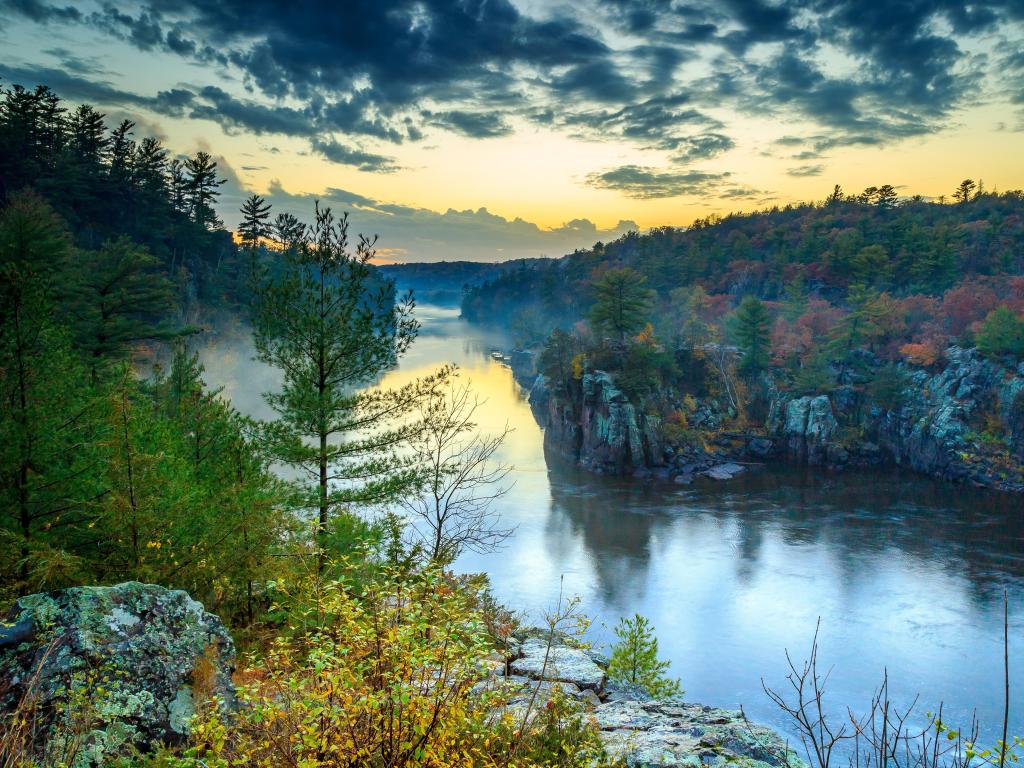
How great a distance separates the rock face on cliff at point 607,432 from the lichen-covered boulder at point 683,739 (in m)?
43.1

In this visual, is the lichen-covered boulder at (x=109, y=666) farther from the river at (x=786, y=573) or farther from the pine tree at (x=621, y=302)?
the pine tree at (x=621, y=302)

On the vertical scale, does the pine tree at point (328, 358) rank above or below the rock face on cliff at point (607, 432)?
above

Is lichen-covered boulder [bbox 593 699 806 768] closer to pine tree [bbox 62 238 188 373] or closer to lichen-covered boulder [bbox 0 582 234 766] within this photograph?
lichen-covered boulder [bbox 0 582 234 766]

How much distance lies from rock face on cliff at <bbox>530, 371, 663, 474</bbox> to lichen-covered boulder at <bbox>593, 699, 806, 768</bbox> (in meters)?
43.1

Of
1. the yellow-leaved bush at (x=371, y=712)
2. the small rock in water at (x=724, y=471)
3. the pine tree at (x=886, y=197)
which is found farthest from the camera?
the pine tree at (x=886, y=197)

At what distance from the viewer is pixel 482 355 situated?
391ft

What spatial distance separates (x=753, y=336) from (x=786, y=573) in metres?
34.2

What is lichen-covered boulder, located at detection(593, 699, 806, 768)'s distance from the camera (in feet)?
22.2

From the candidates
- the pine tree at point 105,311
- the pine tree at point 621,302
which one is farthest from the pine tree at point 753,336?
the pine tree at point 105,311

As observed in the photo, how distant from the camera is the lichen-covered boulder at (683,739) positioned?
6.78 metres

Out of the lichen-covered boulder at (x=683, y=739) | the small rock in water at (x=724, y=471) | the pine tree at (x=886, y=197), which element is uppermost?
the pine tree at (x=886, y=197)

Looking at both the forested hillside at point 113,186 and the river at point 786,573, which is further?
the forested hillside at point 113,186

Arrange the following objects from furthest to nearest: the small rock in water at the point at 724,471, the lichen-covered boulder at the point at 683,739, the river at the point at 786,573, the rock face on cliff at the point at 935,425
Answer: the small rock in water at the point at 724,471, the rock face on cliff at the point at 935,425, the river at the point at 786,573, the lichen-covered boulder at the point at 683,739

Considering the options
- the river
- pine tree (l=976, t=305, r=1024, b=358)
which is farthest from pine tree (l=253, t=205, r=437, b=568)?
pine tree (l=976, t=305, r=1024, b=358)
